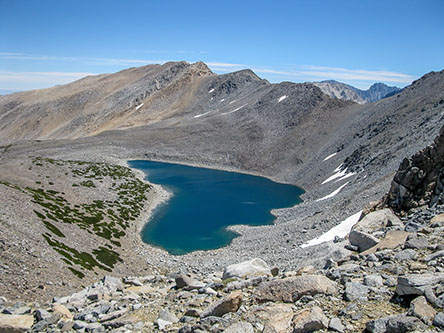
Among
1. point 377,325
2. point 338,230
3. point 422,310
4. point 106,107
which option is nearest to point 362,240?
point 422,310

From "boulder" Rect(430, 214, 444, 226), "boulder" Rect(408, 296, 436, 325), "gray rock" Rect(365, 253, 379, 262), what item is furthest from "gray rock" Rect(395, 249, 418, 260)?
"boulder" Rect(430, 214, 444, 226)

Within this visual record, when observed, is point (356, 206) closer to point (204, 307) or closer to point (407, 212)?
point (407, 212)

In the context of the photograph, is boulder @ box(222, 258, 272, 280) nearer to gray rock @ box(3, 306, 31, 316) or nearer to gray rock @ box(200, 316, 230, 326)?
gray rock @ box(200, 316, 230, 326)

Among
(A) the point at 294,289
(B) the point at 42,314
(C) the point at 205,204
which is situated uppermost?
(A) the point at 294,289

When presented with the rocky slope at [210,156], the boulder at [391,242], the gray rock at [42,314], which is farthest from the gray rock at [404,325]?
the gray rock at [42,314]

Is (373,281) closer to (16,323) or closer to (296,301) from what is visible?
(296,301)

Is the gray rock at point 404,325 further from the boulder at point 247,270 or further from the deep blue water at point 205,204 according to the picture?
the deep blue water at point 205,204
